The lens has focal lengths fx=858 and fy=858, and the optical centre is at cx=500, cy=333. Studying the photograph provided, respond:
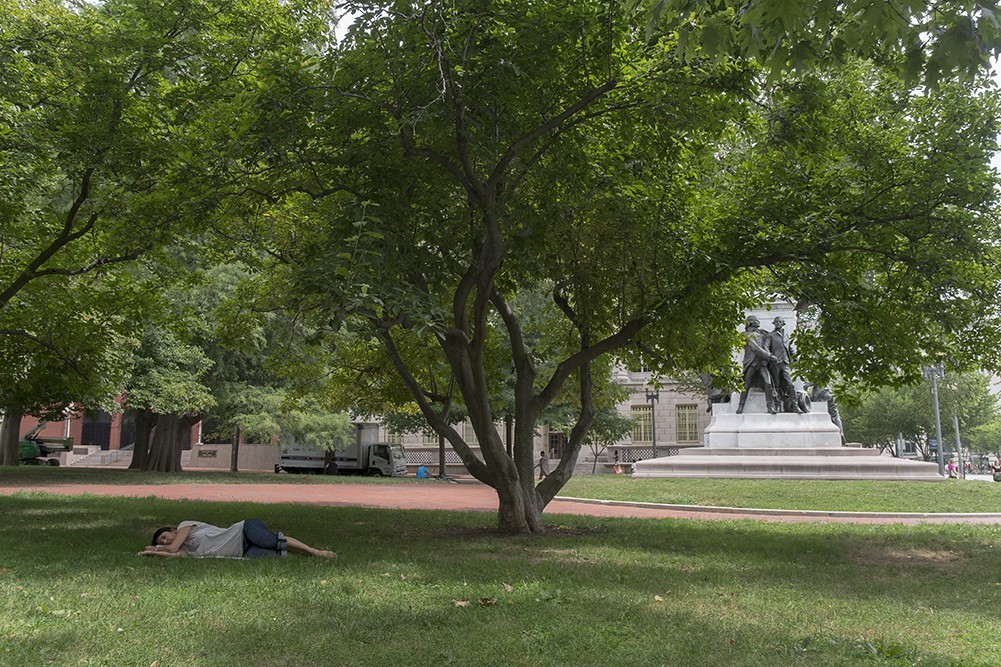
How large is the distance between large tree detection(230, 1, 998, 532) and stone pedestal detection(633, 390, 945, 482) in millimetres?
15199

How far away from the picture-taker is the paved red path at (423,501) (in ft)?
61.3

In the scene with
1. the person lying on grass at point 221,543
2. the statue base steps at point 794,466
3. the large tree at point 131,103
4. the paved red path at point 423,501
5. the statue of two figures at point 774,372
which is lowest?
the paved red path at point 423,501

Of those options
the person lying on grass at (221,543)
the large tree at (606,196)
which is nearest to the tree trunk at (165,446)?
the large tree at (606,196)

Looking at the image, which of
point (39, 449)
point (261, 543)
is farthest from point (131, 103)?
point (39, 449)

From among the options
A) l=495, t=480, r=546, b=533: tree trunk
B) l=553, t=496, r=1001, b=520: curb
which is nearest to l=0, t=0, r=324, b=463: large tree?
l=495, t=480, r=546, b=533: tree trunk

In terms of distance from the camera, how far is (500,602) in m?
7.16

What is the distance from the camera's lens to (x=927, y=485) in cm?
2491

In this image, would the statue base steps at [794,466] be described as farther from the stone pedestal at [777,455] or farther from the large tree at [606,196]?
the large tree at [606,196]

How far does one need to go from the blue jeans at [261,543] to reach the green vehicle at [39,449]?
1789 inches

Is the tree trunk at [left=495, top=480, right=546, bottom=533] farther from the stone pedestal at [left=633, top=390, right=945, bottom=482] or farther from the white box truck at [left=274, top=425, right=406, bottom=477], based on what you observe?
the white box truck at [left=274, top=425, right=406, bottom=477]

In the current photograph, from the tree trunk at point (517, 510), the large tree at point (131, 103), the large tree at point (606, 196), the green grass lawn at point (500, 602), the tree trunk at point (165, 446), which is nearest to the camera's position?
the green grass lawn at point (500, 602)

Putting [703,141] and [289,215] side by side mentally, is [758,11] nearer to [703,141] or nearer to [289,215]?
[703,141]

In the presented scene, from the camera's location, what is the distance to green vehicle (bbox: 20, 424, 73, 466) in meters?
51.1

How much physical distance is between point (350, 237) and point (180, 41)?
5.00m
